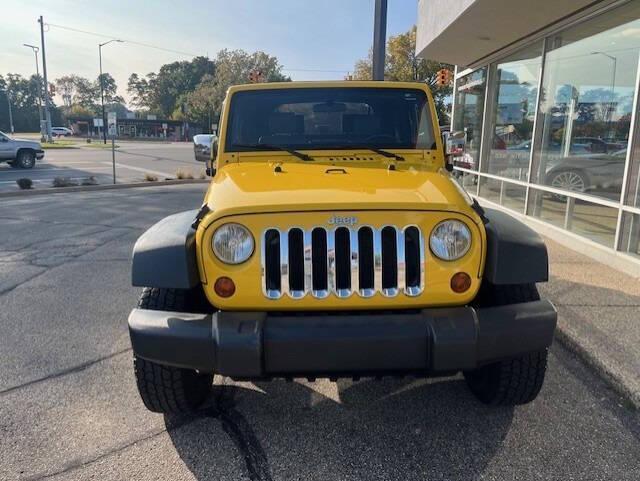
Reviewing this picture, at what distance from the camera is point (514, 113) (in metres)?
9.53

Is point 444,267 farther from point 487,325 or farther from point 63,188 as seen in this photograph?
point 63,188

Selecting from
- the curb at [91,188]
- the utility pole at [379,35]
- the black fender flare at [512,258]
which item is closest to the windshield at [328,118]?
the black fender flare at [512,258]

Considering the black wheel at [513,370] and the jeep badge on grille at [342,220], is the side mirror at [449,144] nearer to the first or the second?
the black wheel at [513,370]

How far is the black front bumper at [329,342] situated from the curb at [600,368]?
1.25m

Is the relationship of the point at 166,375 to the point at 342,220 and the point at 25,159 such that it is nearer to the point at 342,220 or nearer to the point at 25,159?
the point at 342,220

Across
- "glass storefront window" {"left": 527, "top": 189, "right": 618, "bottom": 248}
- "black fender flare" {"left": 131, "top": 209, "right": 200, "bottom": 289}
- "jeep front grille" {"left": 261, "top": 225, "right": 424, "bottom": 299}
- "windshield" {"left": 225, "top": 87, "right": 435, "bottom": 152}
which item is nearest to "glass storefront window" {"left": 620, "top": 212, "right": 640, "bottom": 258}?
"glass storefront window" {"left": 527, "top": 189, "right": 618, "bottom": 248}

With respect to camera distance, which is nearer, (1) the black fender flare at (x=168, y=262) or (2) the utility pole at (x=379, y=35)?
(1) the black fender flare at (x=168, y=262)

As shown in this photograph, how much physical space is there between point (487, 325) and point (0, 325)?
4031 mm

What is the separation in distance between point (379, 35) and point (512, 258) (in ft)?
32.9

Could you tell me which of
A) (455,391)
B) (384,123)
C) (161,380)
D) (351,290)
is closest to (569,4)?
(384,123)

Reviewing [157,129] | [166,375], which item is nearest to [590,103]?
[166,375]

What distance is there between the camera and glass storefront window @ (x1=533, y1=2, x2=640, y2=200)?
6.26 metres

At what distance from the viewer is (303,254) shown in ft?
8.11

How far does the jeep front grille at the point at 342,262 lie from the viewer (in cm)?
246
